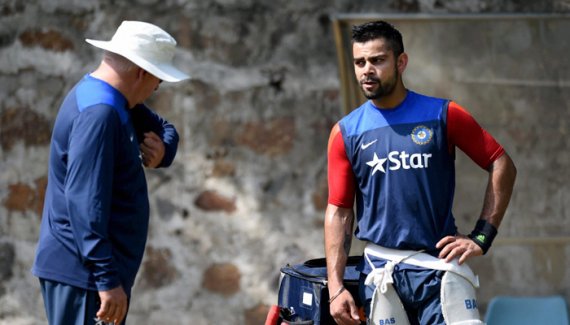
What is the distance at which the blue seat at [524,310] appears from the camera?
606 cm

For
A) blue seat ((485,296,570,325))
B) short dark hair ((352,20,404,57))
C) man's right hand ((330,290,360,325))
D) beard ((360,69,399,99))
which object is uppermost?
short dark hair ((352,20,404,57))

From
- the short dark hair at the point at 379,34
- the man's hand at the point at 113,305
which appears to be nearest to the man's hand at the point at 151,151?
the man's hand at the point at 113,305

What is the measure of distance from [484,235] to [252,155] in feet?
7.45

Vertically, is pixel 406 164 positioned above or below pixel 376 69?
below

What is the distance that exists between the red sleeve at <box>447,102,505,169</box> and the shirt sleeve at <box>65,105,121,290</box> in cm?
121

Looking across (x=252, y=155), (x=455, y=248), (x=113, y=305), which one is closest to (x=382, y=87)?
(x=455, y=248)

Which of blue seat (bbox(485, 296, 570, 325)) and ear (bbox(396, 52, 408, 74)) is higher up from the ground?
ear (bbox(396, 52, 408, 74))

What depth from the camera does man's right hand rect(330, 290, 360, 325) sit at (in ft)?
13.4

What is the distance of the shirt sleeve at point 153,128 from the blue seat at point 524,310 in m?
2.47

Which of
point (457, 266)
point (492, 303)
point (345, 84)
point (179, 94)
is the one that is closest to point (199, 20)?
point (179, 94)

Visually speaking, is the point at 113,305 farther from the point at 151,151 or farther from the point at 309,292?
the point at 309,292

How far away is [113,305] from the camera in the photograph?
3756 mm

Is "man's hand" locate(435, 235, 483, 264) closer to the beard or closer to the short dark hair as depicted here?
the beard

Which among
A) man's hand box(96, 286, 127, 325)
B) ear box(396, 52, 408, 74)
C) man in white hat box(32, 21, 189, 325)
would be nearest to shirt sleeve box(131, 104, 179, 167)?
man in white hat box(32, 21, 189, 325)
